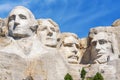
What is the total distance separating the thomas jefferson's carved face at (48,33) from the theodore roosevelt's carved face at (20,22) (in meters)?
1.04

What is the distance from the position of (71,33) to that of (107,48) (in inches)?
87.4

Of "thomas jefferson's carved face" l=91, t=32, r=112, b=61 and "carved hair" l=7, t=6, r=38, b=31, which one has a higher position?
"carved hair" l=7, t=6, r=38, b=31

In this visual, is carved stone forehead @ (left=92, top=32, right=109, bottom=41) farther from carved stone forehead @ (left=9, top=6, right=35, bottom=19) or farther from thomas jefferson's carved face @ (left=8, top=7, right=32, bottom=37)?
thomas jefferson's carved face @ (left=8, top=7, right=32, bottom=37)

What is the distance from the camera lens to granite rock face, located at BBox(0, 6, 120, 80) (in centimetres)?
3147

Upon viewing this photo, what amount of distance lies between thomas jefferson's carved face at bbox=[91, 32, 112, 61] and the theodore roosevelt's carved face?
3618mm

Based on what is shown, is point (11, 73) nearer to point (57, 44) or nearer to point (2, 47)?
point (2, 47)

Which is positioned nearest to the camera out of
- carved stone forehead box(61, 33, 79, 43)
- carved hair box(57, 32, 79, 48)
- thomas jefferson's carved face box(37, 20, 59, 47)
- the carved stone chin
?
thomas jefferson's carved face box(37, 20, 59, 47)

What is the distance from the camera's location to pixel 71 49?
35156 millimetres

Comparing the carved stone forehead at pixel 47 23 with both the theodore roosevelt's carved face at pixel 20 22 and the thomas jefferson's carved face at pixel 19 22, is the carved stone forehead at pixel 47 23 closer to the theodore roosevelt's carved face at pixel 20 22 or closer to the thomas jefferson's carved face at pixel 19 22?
the theodore roosevelt's carved face at pixel 20 22

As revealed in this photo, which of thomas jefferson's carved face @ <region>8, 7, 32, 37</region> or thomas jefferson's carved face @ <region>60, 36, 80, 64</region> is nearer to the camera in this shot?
thomas jefferson's carved face @ <region>8, 7, 32, 37</region>

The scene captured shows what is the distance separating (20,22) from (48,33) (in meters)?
2.19

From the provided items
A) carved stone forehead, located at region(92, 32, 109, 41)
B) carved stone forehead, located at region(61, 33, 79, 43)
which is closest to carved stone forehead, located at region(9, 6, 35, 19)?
carved stone forehead, located at region(61, 33, 79, 43)

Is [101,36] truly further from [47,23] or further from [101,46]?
[47,23]

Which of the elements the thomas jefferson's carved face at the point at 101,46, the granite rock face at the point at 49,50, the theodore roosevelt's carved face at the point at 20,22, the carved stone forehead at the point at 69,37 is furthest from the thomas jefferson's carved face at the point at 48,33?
the thomas jefferson's carved face at the point at 101,46
